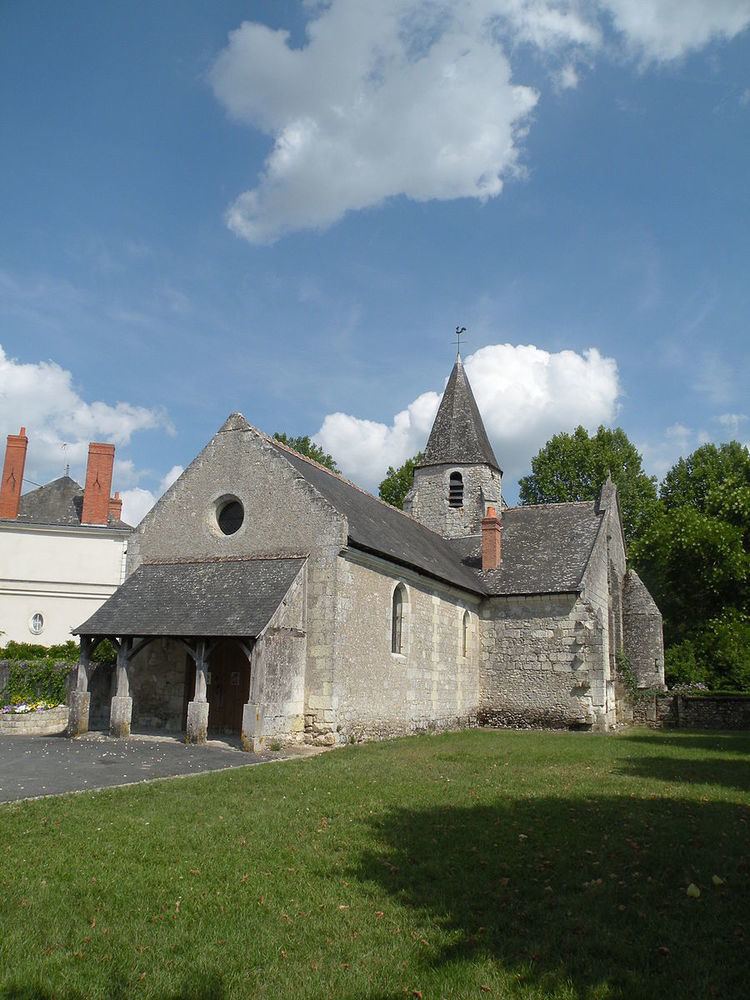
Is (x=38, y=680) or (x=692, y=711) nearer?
(x=38, y=680)

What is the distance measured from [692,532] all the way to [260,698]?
21.7 metres

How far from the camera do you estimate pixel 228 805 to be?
835 centimetres

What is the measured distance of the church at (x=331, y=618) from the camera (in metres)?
15.0

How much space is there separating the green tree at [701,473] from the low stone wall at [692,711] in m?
16.9

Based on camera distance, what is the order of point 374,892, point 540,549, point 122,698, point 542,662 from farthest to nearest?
point 540,549 → point 542,662 → point 122,698 → point 374,892

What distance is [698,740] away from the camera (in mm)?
17578

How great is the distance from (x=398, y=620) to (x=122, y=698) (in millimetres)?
6389

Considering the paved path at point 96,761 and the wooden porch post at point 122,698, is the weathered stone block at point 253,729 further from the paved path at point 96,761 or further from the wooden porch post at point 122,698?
the wooden porch post at point 122,698

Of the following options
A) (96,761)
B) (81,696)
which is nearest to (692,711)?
(81,696)

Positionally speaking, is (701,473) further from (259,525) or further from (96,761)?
(96,761)

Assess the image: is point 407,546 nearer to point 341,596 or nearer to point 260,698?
point 341,596

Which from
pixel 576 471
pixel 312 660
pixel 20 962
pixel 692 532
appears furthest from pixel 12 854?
pixel 576 471

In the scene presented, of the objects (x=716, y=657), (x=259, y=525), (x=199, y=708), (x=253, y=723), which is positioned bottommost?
(x=253, y=723)

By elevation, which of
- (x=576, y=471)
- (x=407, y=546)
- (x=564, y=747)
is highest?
(x=576, y=471)
